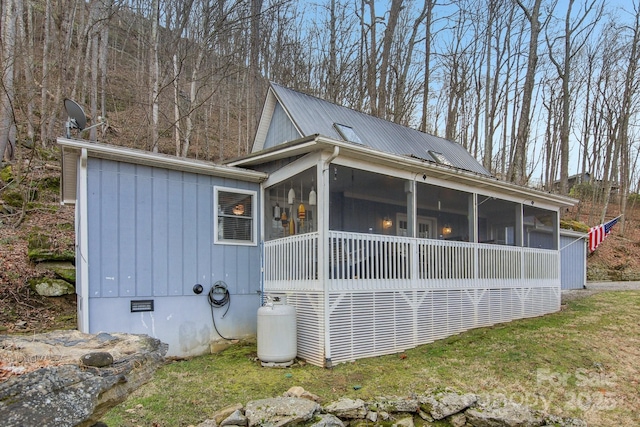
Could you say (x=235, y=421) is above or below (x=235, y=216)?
below

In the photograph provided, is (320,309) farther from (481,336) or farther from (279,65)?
(279,65)

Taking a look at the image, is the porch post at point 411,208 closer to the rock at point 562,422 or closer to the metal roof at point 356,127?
the metal roof at point 356,127

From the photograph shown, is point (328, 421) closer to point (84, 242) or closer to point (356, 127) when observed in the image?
point (84, 242)

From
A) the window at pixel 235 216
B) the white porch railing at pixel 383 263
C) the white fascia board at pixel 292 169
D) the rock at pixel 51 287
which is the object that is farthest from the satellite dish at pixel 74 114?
the white porch railing at pixel 383 263

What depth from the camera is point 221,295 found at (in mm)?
7188

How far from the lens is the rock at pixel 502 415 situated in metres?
4.39

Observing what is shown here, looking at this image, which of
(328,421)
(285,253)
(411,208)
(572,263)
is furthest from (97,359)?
(572,263)

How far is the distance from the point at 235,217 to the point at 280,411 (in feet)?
13.4

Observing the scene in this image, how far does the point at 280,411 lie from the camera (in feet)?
13.8

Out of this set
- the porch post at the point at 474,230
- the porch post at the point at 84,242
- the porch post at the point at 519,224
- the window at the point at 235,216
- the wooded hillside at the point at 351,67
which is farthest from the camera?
the wooded hillside at the point at 351,67

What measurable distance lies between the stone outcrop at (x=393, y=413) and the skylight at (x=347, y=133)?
5877 millimetres

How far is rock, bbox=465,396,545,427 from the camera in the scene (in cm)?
439

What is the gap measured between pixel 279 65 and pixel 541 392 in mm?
15572

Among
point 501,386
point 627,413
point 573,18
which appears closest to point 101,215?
point 501,386
